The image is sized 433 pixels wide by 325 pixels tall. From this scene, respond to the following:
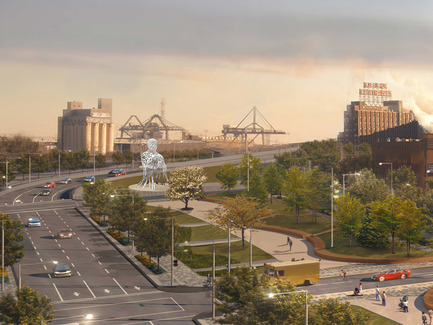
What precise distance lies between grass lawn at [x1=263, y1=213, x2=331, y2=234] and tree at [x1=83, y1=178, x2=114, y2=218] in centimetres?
2652

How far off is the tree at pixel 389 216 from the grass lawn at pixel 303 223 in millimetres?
15239

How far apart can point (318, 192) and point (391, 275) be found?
31.0 metres

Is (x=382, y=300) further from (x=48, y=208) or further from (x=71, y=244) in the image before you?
(x=48, y=208)

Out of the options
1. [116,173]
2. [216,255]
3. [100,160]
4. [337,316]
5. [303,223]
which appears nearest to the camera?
[337,316]

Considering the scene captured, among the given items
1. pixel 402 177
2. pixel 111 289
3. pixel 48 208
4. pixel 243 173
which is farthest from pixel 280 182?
pixel 111 289

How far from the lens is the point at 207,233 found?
81750 millimetres

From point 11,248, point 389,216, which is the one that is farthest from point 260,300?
point 389,216

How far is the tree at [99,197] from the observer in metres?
89.9

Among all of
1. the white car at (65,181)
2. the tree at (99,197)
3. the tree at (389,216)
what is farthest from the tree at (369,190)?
the white car at (65,181)

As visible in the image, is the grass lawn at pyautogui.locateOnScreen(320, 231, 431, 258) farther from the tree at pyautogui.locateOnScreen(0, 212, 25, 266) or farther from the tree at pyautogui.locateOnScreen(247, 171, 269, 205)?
the tree at pyautogui.locateOnScreen(0, 212, 25, 266)

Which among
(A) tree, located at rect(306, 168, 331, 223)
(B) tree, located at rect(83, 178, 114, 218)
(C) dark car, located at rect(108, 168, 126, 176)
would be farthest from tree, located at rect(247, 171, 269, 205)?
(C) dark car, located at rect(108, 168, 126, 176)

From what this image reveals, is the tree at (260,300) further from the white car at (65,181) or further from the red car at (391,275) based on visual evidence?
the white car at (65,181)

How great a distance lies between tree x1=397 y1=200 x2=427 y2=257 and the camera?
6350cm

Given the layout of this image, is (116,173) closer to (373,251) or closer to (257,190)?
(257,190)
